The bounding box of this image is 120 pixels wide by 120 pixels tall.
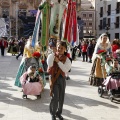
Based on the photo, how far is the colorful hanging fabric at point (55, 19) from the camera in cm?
732

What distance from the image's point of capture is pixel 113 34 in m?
40.2

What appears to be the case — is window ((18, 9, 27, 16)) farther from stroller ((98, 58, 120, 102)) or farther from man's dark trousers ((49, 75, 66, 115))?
man's dark trousers ((49, 75, 66, 115))

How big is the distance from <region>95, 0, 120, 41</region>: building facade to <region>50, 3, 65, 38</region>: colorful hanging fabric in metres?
30.1

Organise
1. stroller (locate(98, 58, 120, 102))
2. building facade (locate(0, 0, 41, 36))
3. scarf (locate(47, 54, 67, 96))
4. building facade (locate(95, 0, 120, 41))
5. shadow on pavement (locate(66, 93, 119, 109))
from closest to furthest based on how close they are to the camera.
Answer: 1. scarf (locate(47, 54, 67, 96))
2. shadow on pavement (locate(66, 93, 119, 109))
3. stroller (locate(98, 58, 120, 102))
4. building facade (locate(95, 0, 120, 41))
5. building facade (locate(0, 0, 41, 36))

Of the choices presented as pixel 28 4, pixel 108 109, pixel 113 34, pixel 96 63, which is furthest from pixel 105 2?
pixel 108 109

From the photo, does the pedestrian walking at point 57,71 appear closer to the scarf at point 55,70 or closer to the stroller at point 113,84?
the scarf at point 55,70

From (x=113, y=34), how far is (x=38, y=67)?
33146 millimetres

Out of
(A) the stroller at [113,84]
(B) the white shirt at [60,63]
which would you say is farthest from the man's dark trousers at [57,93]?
(A) the stroller at [113,84]

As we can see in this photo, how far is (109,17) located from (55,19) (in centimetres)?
3426

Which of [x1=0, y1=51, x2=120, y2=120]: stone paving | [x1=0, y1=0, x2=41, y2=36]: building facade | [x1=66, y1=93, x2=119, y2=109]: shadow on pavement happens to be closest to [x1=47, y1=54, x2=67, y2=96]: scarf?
[x1=0, y1=51, x2=120, y2=120]: stone paving

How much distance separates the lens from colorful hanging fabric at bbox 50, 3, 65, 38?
7.32 metres

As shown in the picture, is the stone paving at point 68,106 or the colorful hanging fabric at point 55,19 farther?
the colorful hanging fabric at point 55,19

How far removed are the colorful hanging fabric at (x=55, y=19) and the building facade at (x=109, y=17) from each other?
98.9 ft

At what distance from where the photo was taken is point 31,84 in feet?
23.9
